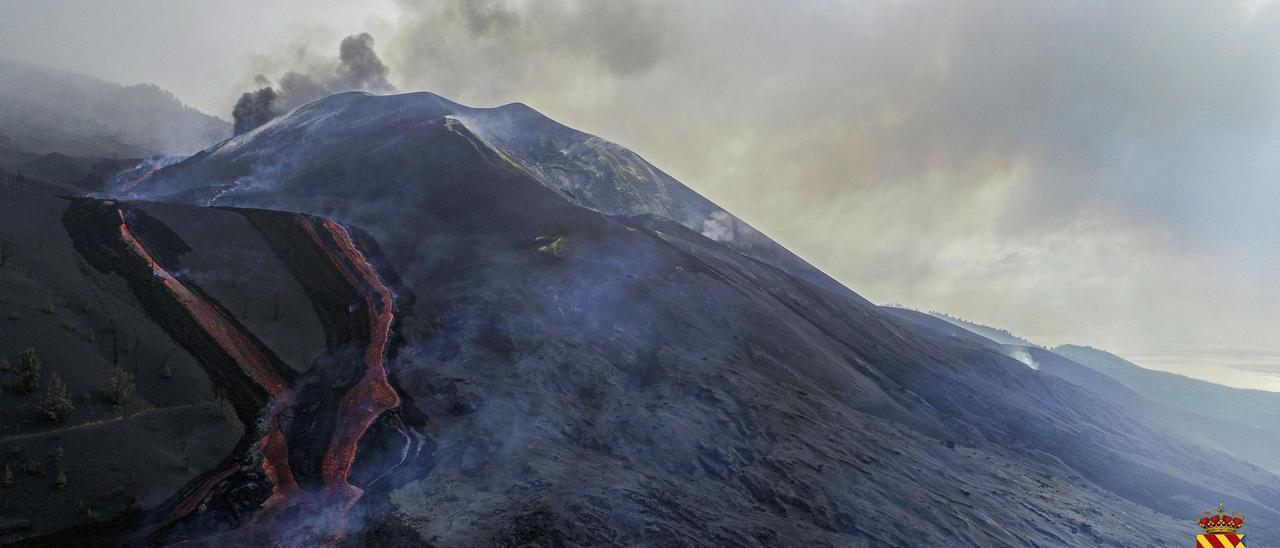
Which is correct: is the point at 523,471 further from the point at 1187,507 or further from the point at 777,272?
the point at 1187,507

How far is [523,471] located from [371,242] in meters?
29.3

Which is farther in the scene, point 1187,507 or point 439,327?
point 1187,507

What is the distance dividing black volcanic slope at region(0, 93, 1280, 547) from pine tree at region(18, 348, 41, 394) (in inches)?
47.3

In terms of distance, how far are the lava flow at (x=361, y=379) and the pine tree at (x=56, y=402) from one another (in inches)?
354

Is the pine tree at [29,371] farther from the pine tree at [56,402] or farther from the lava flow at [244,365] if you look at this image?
the lava flow at [244,365]

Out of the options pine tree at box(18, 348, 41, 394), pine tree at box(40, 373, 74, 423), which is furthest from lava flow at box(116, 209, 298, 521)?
pine tree at box(18, 348, 41, 394)

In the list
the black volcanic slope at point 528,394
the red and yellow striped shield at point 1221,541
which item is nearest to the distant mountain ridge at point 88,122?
the black volcanic slope at point 528,394

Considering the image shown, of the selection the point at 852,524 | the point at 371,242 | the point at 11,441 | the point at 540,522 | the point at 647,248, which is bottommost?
the point at 11,441

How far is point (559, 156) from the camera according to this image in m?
97.2

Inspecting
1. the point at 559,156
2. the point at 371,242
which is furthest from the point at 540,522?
the point at 559,156

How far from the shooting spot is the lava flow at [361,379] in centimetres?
2981

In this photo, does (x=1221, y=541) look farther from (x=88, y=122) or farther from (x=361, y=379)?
(x=88, y=122)

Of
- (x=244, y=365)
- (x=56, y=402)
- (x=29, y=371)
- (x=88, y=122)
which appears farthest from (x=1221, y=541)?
(x=88, y=122)

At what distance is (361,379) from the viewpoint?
120 ft
